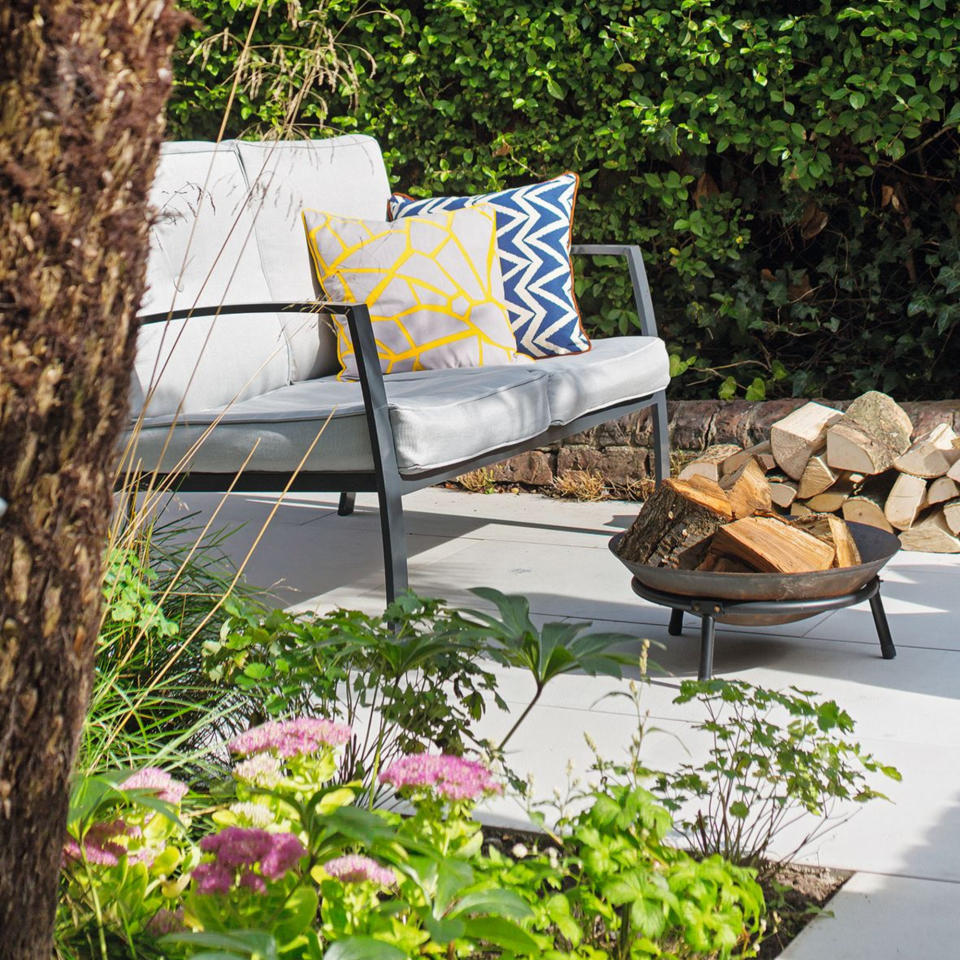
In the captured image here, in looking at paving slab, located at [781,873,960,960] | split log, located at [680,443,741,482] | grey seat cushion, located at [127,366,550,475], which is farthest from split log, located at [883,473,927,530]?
paving slab, located at [781,873,960,960]

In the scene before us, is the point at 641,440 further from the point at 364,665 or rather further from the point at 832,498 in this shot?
the point at 364,665

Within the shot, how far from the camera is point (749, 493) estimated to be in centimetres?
308

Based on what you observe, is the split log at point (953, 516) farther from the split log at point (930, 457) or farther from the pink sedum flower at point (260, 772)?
the pink sedum flower at point (260, 772)

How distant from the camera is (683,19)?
4.48 metres

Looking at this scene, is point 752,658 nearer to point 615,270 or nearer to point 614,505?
point 614,505

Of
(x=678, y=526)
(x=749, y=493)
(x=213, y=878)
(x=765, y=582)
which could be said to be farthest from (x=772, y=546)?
(x=213, y=878)

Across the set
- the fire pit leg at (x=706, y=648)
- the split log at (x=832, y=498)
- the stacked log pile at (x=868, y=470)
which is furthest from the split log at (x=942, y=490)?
the fire pit leg at (x=706, y=648)

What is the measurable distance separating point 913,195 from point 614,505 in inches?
63.8

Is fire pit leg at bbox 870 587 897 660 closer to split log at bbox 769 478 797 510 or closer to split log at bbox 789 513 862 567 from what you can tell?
split log at bbox 789 513 862 567

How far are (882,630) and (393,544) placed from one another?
3.32 feet

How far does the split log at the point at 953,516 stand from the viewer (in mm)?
3674

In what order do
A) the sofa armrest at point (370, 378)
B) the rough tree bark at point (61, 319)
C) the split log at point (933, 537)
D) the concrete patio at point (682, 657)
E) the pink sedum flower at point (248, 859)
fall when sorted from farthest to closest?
the split log at point (933, 537)
the sofa armrest at point (370, 378)
the concrete patio at point (682, 657)
the pink sedum flower at point (248, 859)
the rough tree bark at point (61, 319)

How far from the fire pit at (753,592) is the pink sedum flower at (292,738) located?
1.22m

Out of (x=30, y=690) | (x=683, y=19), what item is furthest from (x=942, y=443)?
(x=30, y=690)
